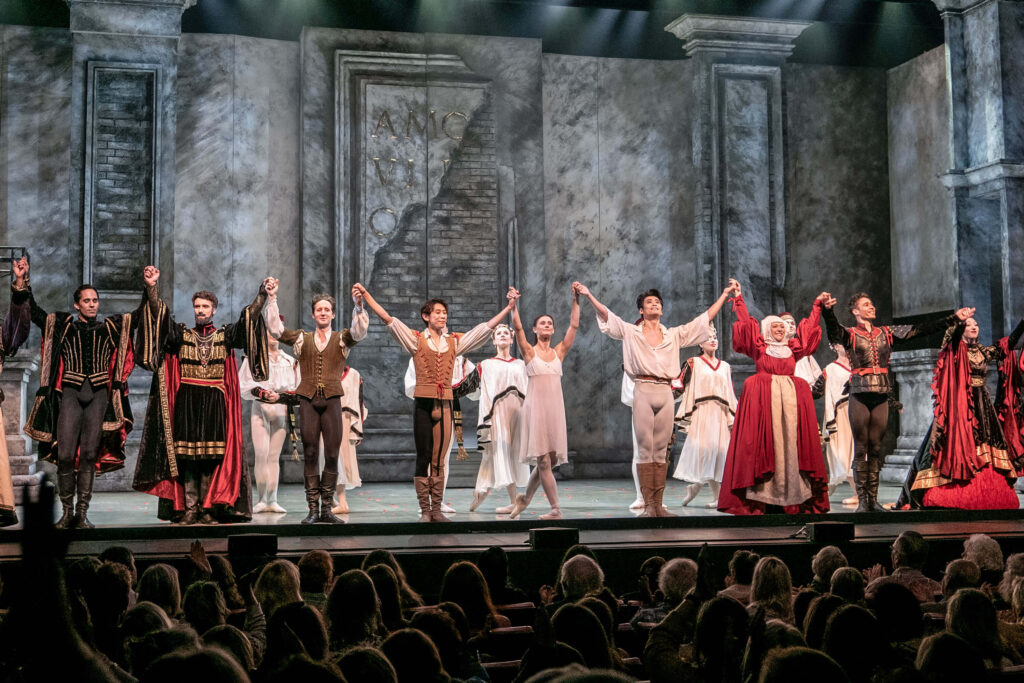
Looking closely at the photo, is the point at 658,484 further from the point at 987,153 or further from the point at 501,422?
the point at 987,153

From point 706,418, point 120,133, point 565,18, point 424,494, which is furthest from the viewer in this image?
point 565,18

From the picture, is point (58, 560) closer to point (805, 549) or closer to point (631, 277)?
point (805, 549)

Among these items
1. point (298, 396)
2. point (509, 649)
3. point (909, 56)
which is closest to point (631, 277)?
point (909, 56)

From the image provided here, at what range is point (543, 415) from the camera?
8039 millimetres

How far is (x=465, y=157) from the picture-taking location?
1254cm

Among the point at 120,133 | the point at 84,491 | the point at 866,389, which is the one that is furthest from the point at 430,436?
the point at 120,133

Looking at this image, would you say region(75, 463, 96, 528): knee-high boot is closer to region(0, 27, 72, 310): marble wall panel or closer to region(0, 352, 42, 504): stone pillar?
region(0, 352, 42, 504): stone pillar

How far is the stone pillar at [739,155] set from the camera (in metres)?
12.5

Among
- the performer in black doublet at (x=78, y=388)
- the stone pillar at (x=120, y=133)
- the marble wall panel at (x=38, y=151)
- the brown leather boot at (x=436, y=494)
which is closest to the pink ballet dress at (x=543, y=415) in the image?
the brown leather boot at (x=436, y=494)

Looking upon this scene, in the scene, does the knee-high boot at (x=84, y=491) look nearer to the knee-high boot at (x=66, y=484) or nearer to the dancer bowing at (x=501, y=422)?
the knee-high boot at (x=66, y=484)

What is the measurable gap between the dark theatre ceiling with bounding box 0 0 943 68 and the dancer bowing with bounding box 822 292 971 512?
5.26 m

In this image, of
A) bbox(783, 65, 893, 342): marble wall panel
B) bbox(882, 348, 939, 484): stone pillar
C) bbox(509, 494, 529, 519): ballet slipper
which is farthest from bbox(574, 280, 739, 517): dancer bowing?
bbox(783, 65, 893, 342): marble wall panel

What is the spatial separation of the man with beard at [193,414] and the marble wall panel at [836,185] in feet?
25.1

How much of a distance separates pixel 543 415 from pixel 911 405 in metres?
5.50
